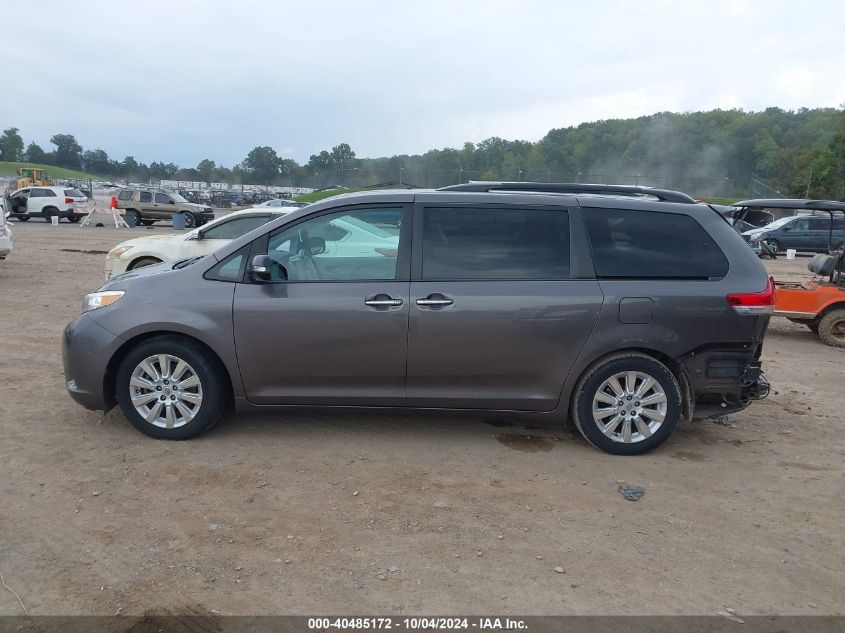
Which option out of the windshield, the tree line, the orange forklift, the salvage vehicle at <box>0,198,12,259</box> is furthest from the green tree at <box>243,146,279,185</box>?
the orange forklift

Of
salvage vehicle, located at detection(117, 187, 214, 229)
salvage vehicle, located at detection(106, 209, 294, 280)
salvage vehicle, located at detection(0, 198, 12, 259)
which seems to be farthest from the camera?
salvage vehicle, located at detection(117, 187, 214, 229)

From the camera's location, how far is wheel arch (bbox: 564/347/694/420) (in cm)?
493

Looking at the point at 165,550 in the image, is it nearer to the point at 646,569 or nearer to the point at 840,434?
the point at 646,569

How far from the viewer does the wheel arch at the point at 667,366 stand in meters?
4.93

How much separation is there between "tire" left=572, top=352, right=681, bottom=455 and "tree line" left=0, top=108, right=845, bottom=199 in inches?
1786

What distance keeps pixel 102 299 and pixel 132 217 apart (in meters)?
29.7

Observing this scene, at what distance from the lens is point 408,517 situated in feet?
13.0

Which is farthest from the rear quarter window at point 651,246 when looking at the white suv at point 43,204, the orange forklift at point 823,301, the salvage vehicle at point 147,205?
the white suv at point 43,204

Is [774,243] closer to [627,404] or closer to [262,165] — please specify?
[627,404]

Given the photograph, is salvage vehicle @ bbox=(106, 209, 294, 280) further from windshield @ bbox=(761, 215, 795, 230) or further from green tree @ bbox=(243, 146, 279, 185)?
green tree @ bbox=(243, 146, 279, 185)

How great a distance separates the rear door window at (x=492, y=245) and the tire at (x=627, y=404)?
0.75 meters

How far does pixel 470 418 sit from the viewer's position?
569cm

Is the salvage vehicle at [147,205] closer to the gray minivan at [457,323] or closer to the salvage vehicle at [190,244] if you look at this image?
the salvage vehicle at [190,244]

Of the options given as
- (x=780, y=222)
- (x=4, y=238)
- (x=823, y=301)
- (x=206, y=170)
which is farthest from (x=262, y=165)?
(x=823, y=301)
